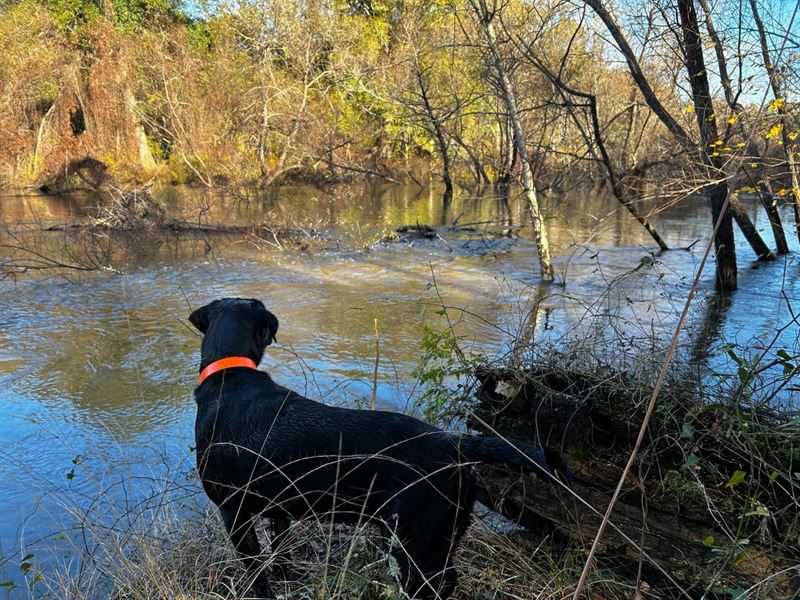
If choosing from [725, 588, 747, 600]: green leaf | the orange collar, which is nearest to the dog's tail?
[725, 588, 747, 600]: green leaf

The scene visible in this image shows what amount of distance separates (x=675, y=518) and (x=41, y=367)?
5.68m

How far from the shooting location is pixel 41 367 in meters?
5.63

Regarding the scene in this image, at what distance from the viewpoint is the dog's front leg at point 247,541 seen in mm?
2484

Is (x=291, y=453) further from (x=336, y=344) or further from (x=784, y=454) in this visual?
(x=336, y=344)

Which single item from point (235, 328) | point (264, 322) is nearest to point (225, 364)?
point (235, 328)

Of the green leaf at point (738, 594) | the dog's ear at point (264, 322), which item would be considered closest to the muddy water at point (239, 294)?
the dog's ear at point (264, 322)

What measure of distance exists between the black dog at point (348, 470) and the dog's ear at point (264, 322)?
608 millimetres

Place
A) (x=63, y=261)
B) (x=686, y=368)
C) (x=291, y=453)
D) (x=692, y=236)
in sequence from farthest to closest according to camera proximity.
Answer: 1. (x=692, y=236)
2. (x=63, y=261)
3. (x=686, y=368)
4. (x=291, y=453)

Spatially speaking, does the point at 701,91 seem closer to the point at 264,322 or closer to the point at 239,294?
the point at 239,294

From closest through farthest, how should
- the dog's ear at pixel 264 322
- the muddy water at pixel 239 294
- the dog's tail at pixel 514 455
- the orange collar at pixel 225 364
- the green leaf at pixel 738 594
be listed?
the green leaf at pixel 738 594
the dog's tail at pixel 514 455
the orange collar at pixel 225 364
the dog's ear at pixel 264 322
the muddy water at pixel 239 294

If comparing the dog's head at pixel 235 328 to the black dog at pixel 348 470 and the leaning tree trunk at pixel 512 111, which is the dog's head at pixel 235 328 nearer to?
the black dog at pixel 348 470

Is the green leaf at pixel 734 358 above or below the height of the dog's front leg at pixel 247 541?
above

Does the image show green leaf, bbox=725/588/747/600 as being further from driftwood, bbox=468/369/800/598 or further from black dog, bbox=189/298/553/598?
black dog, bbox=189/298/553/598

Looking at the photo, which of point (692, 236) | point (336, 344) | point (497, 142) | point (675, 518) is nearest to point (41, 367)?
point (336, 344)
